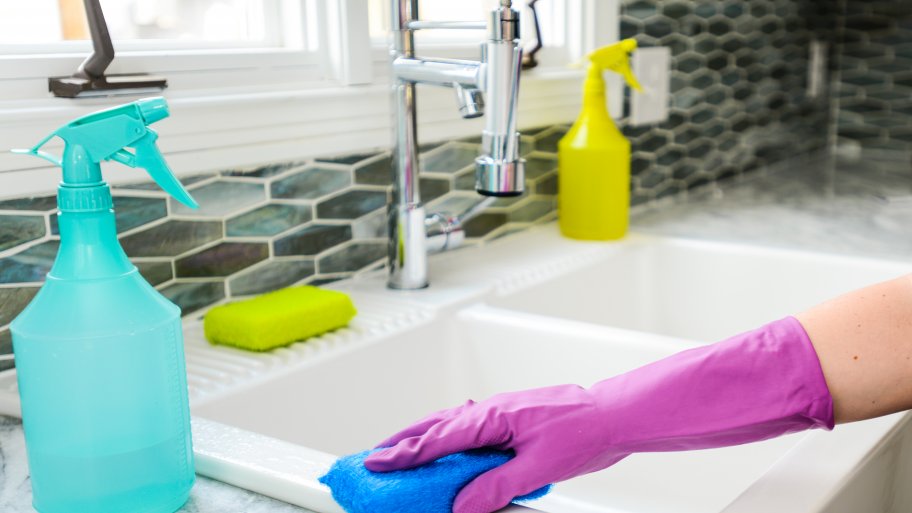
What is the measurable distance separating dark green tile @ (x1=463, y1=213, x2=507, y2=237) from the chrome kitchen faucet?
17 cm

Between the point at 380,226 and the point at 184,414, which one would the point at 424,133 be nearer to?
the point at 380,226

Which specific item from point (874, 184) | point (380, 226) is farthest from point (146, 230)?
point (874, 184)

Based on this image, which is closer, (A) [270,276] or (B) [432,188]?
(A) [270,276]

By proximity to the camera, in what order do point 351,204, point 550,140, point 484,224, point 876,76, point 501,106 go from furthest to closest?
point 876,76 < point 550,140 < point 484,224 < point 351,204 < point 501,106

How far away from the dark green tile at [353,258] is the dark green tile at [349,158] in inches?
4.3

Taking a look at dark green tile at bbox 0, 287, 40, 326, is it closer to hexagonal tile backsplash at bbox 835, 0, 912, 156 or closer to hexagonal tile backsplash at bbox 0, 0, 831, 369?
hexagonal tile backsplash at bbox 0, 0, 831, 369

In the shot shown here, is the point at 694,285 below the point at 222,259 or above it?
below

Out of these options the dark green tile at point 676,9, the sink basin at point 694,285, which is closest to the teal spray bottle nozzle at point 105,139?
the sink basin at point 694,285

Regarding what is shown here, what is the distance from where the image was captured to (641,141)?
68.5 inches

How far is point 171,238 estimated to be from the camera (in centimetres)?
99

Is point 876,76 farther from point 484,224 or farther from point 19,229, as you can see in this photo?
point 19,229

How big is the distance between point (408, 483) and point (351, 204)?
2.08 ft

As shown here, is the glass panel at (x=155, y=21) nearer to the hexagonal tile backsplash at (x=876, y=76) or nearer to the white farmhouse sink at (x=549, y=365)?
the white farmhouse sink at (x=549, y=365)

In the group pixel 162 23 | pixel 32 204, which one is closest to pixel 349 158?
pixel 162 23
